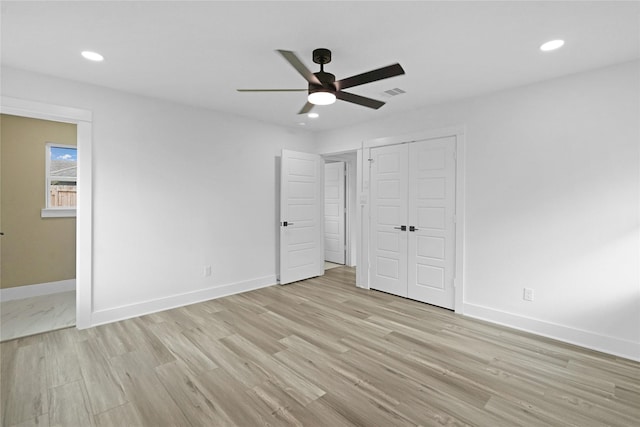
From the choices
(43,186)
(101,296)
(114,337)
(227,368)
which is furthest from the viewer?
(43,186)

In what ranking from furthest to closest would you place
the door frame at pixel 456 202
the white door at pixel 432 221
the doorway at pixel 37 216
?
the doorway at pixel 37 216
the white door at pixel 432 221
the door frame at pixel 456 202

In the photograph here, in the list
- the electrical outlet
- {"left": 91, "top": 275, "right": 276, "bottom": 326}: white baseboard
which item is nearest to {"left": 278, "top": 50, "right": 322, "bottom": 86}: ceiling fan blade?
the electrical outlet

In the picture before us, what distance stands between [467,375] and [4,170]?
5954 millimetres

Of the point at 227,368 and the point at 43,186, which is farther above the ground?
the point at 43,186

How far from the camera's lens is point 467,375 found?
2.34 meters

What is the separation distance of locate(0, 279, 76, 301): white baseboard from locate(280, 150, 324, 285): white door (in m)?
3.23

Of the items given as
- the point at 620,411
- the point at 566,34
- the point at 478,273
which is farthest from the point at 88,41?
the point at 620,411

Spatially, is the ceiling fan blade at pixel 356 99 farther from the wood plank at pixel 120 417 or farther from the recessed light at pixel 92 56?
the wood plank at pixel 120 417

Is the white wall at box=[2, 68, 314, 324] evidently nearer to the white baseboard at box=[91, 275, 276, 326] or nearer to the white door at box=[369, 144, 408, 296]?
the white baseboard at box=[91, 275, 276, 326]

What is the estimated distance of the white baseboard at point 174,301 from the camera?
3348mm

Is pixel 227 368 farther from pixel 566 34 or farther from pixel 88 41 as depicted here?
pixel 566 34

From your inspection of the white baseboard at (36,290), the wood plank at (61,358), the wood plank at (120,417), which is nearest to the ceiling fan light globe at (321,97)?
the wood plank at (120,417)

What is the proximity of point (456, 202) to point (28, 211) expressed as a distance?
5.84 m

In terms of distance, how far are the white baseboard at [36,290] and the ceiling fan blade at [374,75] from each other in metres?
4.97
